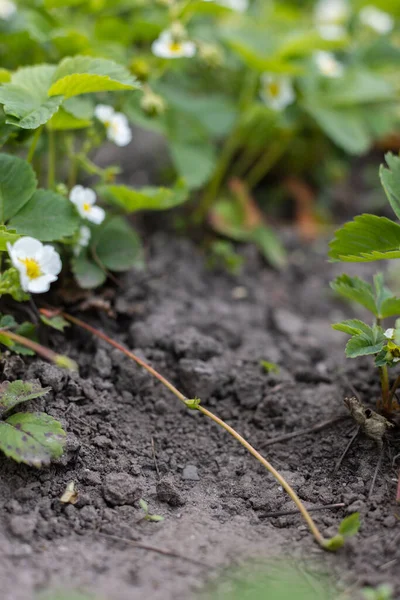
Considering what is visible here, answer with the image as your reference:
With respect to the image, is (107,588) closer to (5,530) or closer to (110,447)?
(5,530)

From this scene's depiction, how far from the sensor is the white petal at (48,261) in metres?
1.46

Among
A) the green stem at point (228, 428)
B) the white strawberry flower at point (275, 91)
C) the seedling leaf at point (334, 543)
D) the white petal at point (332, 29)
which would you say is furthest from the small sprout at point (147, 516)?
the white petal at point (332, 29)

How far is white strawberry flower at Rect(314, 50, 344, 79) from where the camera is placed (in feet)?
8.93

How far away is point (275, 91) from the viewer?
257 cm

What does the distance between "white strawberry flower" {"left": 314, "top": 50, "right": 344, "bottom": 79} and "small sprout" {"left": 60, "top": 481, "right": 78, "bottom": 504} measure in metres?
2.04

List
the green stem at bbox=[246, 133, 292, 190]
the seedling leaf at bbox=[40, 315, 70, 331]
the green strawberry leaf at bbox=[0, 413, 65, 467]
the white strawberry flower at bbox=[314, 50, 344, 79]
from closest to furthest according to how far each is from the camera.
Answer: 1. the green strawberry leaf at bbox=[0, 413, 65, 467]
2. the seedling leaf at bbox=[40, 315, 70, 331]
3. the white strawberry flower at bbox=[314, 50, 344, 79]
4. the green stem at bbox=[246, 133, 292, 190]

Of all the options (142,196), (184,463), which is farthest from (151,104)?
(184,463)

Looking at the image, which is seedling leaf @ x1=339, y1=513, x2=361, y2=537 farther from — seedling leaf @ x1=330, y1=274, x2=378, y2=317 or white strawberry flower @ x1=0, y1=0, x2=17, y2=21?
white strawberry flower @ x1=0, y1=0, x2=17, y2=21

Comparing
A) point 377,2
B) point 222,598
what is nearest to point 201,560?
point 222,598

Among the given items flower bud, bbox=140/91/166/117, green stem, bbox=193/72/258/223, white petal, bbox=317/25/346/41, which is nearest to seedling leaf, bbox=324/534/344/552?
flower bud, bbox=140/91/166/117

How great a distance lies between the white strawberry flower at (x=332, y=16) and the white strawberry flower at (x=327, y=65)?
0.45 ft

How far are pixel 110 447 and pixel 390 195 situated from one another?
0.89m

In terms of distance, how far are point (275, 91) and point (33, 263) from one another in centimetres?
151

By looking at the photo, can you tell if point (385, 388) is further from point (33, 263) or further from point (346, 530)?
point (33, 263)
